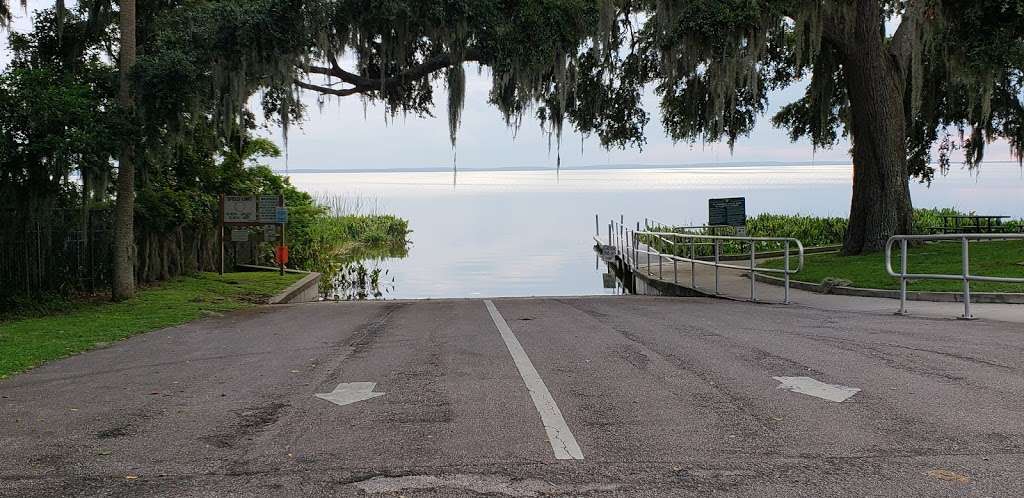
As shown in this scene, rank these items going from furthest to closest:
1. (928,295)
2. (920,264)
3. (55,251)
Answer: (920,264)
(55,251)
(928,295)

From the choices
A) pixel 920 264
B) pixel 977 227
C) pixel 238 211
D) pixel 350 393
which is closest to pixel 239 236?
pixel 238 211

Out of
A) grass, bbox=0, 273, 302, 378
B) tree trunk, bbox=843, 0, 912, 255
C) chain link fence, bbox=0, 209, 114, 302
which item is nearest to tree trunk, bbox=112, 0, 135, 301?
grass, bbox=0, 273, 302, 378

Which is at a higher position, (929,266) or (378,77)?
(378,77)

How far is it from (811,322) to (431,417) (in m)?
7.67

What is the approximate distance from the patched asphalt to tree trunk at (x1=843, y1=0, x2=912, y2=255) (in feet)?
45.6

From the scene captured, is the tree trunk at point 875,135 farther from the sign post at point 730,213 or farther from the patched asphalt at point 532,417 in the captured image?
the patched asphalt at point 532,417

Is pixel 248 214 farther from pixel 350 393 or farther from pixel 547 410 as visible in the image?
pixel 547 410

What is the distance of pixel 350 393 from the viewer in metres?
7.46

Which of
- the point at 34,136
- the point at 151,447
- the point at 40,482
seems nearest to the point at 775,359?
the point at 151,447

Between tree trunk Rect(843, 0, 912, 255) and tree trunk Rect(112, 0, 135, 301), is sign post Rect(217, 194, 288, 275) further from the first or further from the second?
tree trunk Rect(843, 0, 912, 255)

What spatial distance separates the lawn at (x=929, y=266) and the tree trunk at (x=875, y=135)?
0.89m

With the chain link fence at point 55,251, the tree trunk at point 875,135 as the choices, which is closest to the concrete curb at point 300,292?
the chain link fence at point 55,251

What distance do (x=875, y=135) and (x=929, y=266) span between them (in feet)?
15.8

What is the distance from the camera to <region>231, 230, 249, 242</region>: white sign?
84.8 ft
